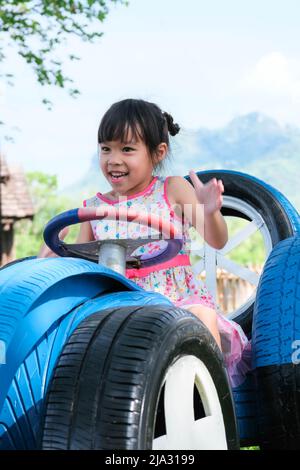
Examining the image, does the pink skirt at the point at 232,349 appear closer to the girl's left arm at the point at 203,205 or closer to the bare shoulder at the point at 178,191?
the girl's left arm at the point at 203,205

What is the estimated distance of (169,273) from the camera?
119 inches

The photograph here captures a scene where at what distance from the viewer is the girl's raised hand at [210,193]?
98.9 inches

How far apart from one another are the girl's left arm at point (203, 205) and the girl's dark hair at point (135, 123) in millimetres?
187

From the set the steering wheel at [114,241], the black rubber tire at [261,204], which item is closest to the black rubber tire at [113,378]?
the steering wheel at [114,241]

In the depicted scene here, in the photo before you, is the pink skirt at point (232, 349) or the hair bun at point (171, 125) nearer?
the pink skirt at point (232, 349)

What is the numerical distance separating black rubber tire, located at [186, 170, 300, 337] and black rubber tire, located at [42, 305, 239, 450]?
6.41 feet

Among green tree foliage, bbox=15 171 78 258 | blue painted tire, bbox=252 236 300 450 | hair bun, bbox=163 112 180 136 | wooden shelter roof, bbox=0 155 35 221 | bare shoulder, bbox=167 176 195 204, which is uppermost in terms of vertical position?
green tree foliage, bbox=15 171 78 258

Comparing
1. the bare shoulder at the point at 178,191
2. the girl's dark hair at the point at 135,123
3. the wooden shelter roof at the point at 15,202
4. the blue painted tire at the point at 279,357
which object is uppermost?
the wooden shelter roof at the point at 15,202

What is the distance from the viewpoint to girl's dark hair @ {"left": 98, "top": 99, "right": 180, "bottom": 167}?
2979 mm

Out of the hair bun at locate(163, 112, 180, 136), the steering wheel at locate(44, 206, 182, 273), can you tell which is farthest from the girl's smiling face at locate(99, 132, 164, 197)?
the steering wheel at locate(44, 206, 182, 273)

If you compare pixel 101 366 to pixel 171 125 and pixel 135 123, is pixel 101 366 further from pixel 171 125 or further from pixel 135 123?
pixel 171 125
